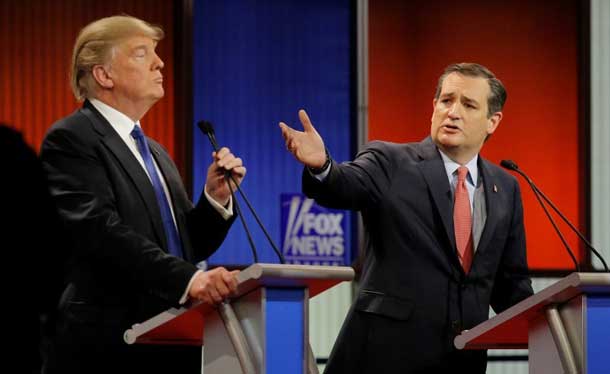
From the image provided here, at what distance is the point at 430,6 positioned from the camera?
6.15 meters

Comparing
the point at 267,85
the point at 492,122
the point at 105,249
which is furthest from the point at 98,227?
the point at 267,85

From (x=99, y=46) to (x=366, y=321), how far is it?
114cm

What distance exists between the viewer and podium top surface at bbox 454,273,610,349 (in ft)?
9.11

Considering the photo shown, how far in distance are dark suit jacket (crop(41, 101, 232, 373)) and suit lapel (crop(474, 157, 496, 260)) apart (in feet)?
3.44

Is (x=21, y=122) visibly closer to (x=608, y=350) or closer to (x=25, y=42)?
(x=25, y=42)

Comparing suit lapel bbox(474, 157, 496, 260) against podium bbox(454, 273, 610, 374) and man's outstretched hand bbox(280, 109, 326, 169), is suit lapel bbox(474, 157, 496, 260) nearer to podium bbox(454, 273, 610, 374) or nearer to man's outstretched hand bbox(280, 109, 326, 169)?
podium bbox(454, 273, 610, 374)

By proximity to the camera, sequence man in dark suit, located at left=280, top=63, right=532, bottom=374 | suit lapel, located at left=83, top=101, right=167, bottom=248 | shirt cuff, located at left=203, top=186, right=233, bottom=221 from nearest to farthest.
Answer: suit lapel, located at left=83, top=101, right=167, bottom=248 → shirt cuff, located at left=203, top=186, right=233, bottom=221 → man in dark suit, located at left=280, top=63, right=532, bottom=374

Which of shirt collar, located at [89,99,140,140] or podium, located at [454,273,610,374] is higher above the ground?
shirt collar, located at [89,99,140,140]

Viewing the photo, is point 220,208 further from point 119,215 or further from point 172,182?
point 119,215

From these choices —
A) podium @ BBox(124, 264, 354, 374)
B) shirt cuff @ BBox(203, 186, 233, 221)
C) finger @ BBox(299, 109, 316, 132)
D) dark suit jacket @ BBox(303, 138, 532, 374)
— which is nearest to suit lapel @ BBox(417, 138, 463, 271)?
dark suit jacket @ BBox(303, 138, 532, 374)

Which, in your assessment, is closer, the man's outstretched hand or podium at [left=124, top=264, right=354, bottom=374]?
podium at [left=124, top=264, right=354, bottom=374]

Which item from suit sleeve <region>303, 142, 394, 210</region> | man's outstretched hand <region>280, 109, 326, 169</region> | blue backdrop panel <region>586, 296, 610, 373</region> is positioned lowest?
blue backdrop panel <region>586, 296, 610, 373</region>

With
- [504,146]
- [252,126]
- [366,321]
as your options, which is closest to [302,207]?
[252,126]

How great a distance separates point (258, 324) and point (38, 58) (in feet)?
10.5
